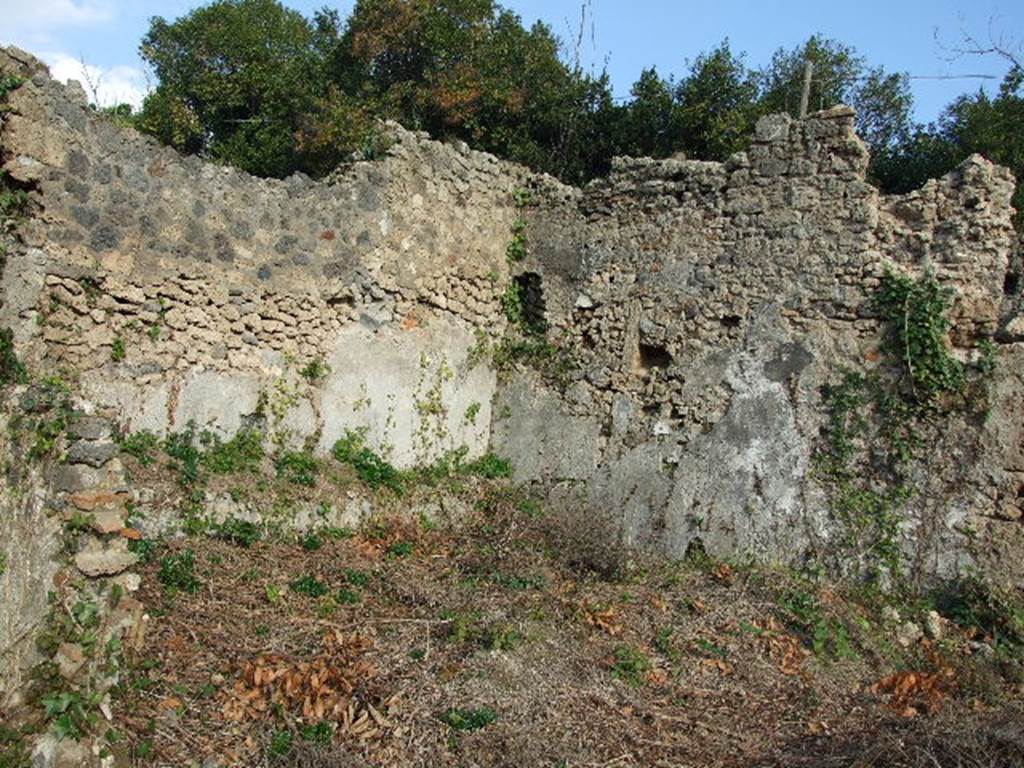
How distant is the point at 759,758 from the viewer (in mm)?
5129

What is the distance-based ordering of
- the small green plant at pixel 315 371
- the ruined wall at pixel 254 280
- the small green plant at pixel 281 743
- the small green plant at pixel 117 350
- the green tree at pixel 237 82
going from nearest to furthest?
the small green plant at pixel 281 743
the ruined wall at pixel 254 280
the small green plant at pixel 117 350
the small green plant at pixel 315 371
the green tree at pixel 237 82

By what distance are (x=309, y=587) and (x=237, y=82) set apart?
15.4 meters

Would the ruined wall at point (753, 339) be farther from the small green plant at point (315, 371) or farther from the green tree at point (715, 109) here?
the green tree at point (715, 109)

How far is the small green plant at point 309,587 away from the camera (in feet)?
21.9

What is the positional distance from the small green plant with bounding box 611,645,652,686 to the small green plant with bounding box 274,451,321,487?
10.5 ft

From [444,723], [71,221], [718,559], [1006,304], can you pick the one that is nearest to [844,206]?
[1006,304]

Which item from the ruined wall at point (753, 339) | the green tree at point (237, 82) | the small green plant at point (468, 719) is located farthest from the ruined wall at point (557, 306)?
the green tree at point (237, 82)

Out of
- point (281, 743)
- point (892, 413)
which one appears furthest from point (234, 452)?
point (892, 413)

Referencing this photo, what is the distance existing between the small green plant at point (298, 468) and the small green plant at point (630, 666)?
3.21 metres

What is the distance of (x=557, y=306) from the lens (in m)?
10.0

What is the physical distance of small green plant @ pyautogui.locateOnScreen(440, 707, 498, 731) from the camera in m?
5.23

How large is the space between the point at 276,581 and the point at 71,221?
3.25 meters

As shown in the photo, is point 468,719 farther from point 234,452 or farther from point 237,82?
point 237,82

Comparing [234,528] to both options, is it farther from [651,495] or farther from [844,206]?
[844,206]
